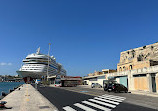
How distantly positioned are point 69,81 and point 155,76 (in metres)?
35.3

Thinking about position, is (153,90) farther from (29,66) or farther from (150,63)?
(29,66)

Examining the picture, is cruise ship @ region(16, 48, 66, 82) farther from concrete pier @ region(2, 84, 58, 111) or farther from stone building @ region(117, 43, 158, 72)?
concrete pier @ region(2, 84, 58, 111)

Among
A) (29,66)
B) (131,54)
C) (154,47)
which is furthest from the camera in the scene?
(29,66)

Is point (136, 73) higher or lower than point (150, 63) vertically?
lower

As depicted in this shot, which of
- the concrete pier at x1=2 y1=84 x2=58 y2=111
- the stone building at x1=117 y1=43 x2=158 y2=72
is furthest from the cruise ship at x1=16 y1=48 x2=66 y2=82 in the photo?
the concrete pier at x1=2 y1=84 x2=58 y2=111

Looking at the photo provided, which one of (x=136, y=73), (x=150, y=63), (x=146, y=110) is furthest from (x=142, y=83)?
(x=146, y=110)

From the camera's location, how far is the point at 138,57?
122ft

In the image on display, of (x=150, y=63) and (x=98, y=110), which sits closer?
(x=98, y=110)

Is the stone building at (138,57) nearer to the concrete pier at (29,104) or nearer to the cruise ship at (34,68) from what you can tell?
the concrete pier at (29,104)

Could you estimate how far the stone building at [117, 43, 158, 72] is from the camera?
107ft

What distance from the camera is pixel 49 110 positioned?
8086mm

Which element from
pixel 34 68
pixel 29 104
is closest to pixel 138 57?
pixel 29 104

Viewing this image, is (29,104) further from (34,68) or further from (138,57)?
(34,68)

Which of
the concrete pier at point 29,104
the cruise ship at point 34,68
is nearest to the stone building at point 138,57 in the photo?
Answer: the concrete pier at point 29,104
